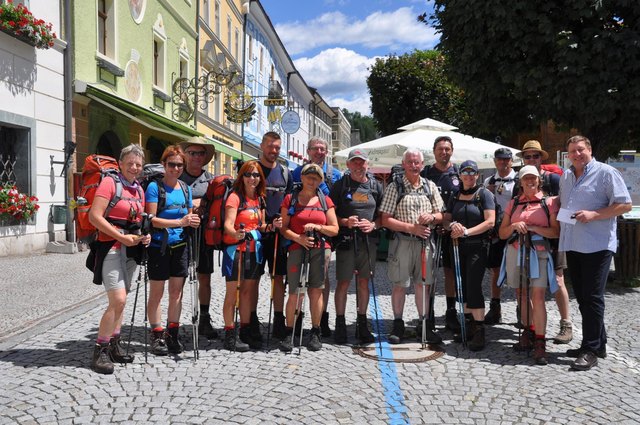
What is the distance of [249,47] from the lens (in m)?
30.8

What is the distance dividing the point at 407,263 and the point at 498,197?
1.77 meters

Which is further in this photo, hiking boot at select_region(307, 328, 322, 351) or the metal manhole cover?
hiking boot at select_region(307, 328, 322, 351)

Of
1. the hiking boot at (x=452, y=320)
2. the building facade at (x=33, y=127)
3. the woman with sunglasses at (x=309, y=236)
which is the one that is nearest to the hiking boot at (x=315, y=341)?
the woman with sunglasses at (x=309, y=236)

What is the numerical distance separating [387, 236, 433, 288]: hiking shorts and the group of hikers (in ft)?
0.04

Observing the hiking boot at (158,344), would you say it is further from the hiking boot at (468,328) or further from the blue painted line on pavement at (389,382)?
the hiking boot at (468,328)

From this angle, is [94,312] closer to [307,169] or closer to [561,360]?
[307,169]

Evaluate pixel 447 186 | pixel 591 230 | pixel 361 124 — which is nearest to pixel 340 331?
pixel 447 186

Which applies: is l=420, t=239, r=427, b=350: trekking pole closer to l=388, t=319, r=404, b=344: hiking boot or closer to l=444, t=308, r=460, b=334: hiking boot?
l=388, t=319, r=404, b=344: hiking boot

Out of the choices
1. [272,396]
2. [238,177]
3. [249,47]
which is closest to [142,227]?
[238,177]

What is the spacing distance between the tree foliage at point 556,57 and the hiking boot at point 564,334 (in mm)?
3796

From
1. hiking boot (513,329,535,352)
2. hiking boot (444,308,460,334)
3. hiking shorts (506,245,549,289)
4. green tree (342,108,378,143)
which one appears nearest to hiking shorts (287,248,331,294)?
hiking boot (444,308,460,334)

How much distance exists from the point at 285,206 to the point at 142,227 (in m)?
1.33

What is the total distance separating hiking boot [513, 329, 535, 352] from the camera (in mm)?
5098

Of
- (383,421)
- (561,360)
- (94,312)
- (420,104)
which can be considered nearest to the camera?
(383,421)
